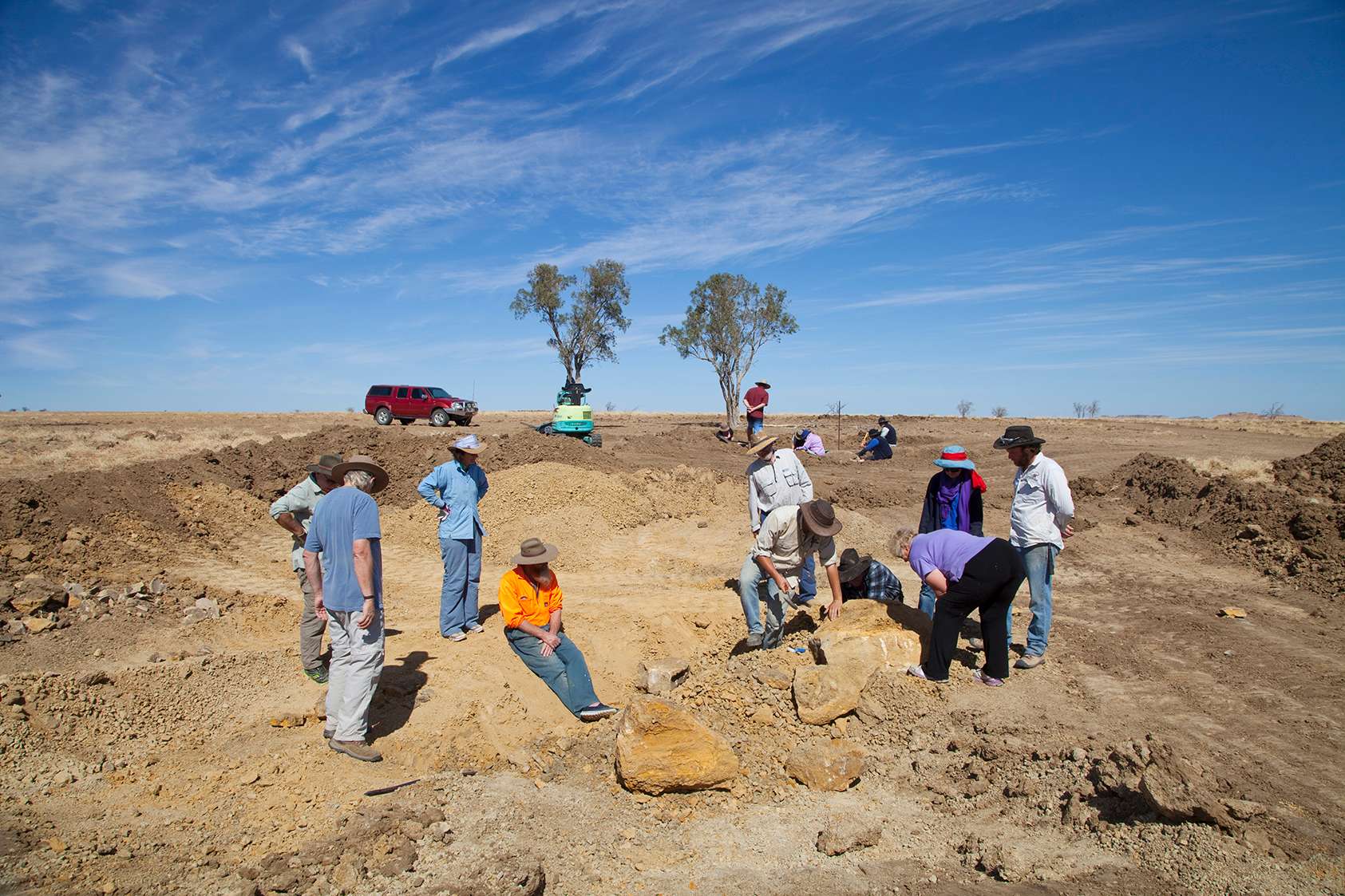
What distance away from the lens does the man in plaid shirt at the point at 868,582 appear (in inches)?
264

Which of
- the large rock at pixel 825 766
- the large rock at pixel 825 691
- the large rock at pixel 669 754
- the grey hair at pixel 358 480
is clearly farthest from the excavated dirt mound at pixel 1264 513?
the grey hair at pixel 358 480

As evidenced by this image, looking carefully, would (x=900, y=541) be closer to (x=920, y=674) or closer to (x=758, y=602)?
(x=758, y=602)

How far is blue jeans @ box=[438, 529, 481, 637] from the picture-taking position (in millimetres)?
6617

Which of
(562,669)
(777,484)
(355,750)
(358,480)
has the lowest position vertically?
(355,750)

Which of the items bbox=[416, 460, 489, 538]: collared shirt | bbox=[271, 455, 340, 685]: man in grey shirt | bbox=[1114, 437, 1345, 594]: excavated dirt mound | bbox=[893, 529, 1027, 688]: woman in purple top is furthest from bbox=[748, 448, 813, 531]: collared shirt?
bbox=[1114, 437, 1345, 594]: excavated dirt mound

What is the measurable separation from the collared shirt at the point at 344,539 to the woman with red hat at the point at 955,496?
14.3ft

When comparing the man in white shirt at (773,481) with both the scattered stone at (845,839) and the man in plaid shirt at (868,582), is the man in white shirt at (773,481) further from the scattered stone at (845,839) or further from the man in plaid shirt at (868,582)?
the scattered stone at (845,839)

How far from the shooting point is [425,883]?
11.2 feet

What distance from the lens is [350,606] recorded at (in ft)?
14.7

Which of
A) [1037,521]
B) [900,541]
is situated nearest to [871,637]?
[1037,521]

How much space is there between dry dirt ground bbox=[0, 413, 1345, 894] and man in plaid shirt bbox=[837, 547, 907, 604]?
69 centimetres

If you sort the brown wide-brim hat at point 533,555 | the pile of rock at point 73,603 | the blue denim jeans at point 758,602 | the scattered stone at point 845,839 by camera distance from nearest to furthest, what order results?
the scattered stone at point 845,839, the brown wide-brim hat at point 533,555, the blue denim jeans at point 758,602, the pile of rock at point 73,603

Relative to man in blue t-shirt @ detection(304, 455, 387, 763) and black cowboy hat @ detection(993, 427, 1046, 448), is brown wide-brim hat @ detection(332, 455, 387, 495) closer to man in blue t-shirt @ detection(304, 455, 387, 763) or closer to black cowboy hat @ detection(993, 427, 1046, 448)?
man in blue t-shirt @ detection(304, 455, 387, 763)

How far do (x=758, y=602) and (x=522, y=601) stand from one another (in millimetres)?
1920
